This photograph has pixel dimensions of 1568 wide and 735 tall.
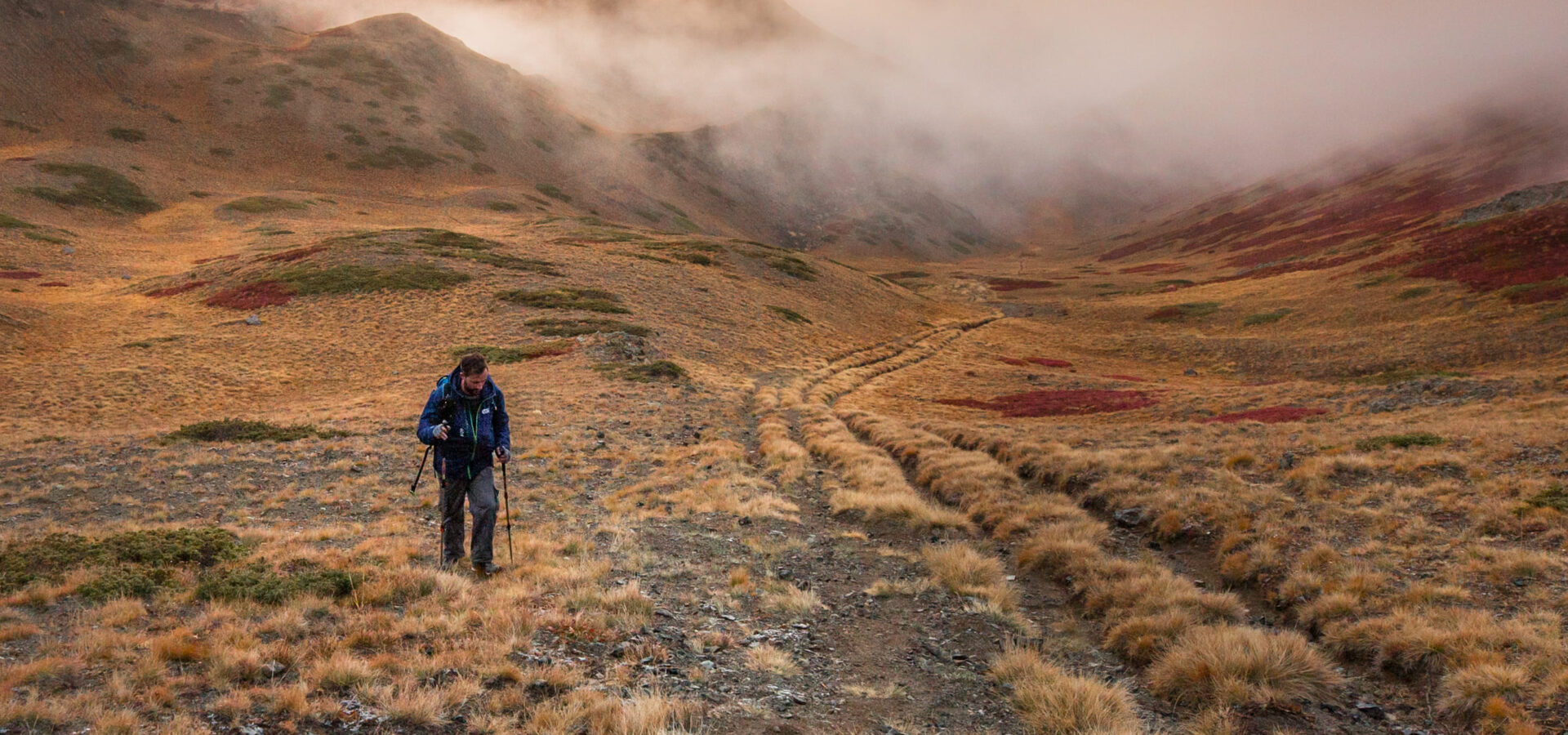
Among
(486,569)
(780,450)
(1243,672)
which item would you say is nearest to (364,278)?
(780,450)

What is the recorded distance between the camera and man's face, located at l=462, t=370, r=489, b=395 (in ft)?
31.6

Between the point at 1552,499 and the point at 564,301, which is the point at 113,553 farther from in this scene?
the point at 564,301

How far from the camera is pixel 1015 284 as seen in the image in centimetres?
11806

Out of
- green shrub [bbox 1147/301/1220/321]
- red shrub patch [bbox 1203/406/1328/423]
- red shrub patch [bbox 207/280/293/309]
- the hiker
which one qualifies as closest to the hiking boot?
the hiker

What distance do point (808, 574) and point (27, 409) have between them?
2929 cm

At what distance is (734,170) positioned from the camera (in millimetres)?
191500

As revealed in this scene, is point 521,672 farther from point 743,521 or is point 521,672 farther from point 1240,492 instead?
point 1240,492

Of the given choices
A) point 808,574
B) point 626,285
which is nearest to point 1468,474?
point 808,574

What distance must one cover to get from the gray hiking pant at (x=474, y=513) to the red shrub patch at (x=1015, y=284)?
366 ft

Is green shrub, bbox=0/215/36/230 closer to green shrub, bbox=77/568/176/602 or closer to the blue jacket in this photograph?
green shrub, bbox=77/568/176/602

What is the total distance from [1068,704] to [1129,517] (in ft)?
27.5

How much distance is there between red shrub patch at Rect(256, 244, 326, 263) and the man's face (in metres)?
56.4

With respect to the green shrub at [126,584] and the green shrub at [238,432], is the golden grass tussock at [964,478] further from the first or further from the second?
the green shrub at [238,432]

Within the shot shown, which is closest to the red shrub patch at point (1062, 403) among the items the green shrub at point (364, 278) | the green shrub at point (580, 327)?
the green shrub at point (580, 327)
